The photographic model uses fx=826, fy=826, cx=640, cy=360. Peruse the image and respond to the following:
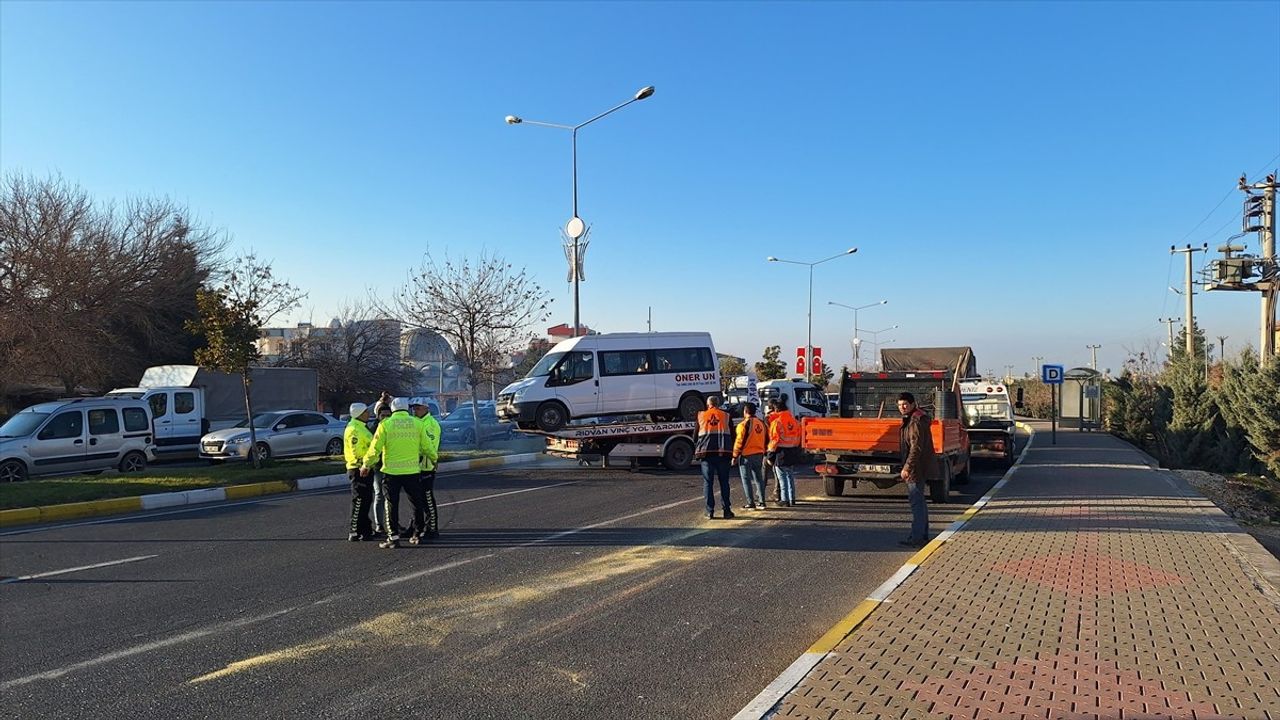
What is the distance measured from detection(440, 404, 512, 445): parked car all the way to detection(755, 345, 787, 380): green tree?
16437 mm

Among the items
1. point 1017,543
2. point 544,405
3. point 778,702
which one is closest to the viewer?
point 778,702

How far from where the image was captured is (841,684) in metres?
4.61

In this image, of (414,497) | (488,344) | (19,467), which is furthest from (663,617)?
(488,344)

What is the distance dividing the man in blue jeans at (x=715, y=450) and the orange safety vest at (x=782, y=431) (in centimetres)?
151

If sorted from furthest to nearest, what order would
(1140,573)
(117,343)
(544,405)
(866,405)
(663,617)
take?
(117,343) → (544,405) → (866,405) → (1140,573) → (663,617)

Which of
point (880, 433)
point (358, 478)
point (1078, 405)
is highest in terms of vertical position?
point (880, 433)

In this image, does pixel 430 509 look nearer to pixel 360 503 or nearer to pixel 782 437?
pixel 360 503

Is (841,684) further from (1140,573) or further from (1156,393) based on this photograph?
(1156,393)

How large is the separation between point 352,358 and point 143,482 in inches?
1023

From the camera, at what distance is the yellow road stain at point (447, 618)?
18.4 feet

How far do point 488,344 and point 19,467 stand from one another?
12748mm

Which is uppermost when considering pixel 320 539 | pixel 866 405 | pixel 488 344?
pixel 488 344

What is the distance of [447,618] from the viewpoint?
6.47 meters

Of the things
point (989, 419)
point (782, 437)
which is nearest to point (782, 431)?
point (782, 437)
